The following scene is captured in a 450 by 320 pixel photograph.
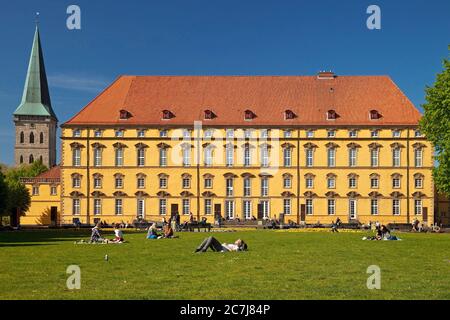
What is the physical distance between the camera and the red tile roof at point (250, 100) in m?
76.1

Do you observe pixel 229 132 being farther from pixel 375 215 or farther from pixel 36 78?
pixel 36 78

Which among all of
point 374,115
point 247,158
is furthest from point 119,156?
point 374,115

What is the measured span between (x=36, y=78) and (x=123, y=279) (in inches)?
4524

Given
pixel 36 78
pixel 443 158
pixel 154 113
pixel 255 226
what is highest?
pixel 36 78

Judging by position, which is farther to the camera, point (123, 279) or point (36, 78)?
point (36, 78)

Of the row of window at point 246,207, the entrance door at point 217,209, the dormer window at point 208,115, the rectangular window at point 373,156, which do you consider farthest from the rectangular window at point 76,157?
the rectangular window at point 373,156

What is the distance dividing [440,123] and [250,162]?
30.7 m

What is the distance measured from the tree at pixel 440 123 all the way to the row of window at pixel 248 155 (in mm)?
24789

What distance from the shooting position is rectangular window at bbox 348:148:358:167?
76000mm

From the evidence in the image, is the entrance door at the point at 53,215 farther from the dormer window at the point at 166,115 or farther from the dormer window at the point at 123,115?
the dormer window at the point at 166,115

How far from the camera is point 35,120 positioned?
131 metres
